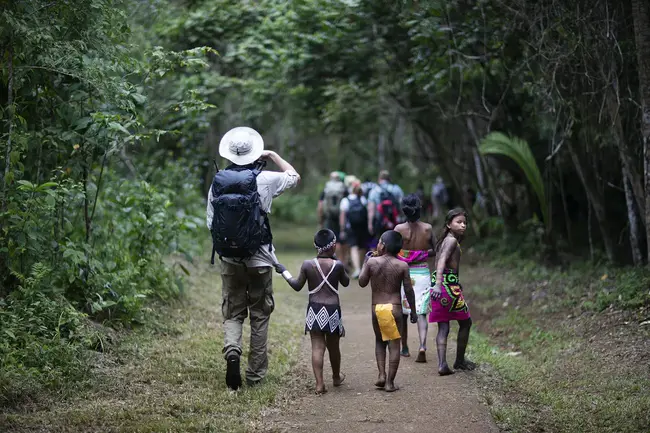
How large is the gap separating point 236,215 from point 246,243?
0.85ft

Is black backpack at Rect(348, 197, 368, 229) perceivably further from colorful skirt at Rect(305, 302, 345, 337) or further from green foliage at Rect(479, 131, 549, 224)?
colorful skirt at Rect(305, 302, 345, 337)

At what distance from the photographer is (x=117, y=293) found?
8.73 m

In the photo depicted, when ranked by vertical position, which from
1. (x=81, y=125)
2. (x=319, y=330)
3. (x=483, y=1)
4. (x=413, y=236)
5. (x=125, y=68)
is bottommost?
(x=319, y=330)

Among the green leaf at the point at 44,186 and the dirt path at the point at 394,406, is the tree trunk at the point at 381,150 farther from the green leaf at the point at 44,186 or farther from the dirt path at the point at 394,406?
the green leaf at the point at 44,186

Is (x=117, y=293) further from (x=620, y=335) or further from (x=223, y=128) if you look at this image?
(x=223, y=128)

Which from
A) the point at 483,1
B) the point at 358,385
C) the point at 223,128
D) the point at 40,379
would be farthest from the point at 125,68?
the point at 223,128

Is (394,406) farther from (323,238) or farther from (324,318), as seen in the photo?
(323,238)

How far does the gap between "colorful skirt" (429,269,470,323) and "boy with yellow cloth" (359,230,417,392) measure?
58cm

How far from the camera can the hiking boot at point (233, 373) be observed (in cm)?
702

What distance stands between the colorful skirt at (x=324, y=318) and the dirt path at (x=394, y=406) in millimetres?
614

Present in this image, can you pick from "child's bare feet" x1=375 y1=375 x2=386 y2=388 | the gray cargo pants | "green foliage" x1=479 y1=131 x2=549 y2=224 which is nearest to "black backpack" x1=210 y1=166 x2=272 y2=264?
the gray cargo pants

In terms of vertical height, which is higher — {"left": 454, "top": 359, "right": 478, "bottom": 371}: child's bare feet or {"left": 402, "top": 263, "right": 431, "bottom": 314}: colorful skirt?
{"left": 402, "top": 263, "right": 431, "bottom": 314}: colorful skirt

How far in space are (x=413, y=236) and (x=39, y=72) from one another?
Answer: 403 cm

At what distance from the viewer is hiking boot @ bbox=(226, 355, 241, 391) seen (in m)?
7.02
